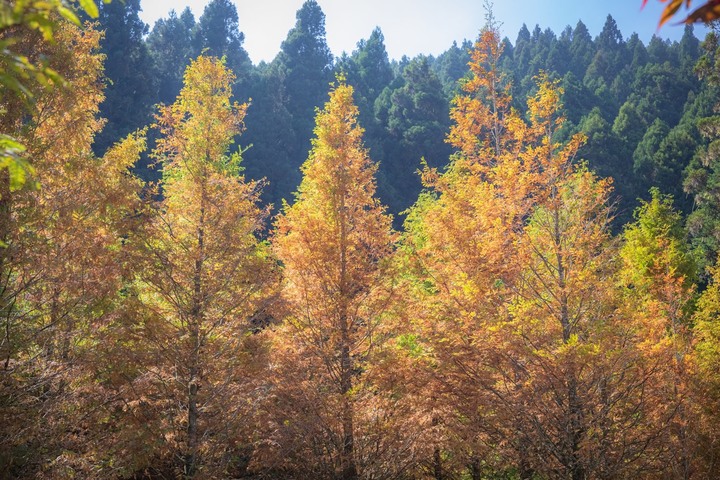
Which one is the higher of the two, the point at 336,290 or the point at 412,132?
the point at 412,132

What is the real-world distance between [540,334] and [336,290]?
4605 millimetres

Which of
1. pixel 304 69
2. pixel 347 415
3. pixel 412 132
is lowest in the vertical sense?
pixel 347 415

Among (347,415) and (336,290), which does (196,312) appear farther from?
(347,415)

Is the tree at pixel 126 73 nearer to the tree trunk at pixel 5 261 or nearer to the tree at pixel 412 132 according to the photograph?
the tree at pixel 412 132

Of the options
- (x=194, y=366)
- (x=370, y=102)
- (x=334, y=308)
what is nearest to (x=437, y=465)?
(x=334, y=308)

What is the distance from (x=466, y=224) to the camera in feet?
39.9

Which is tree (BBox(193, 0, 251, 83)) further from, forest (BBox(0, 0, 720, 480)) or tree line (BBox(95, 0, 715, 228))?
forest (BBox(0, 0, 720, 480))

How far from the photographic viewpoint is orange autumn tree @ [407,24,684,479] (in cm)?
848

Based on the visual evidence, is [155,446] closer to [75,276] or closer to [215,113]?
[75,276]

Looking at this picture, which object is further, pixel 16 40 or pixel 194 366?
pixel 194 366

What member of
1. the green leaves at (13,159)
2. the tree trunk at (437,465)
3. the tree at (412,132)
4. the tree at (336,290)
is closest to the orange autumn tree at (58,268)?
the tree at (336,290)

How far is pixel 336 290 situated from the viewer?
38.1 ft

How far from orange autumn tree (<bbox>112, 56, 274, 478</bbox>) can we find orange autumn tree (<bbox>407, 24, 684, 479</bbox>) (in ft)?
13.6

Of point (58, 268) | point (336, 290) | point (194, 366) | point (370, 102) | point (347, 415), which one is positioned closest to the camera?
point (58, 268)
